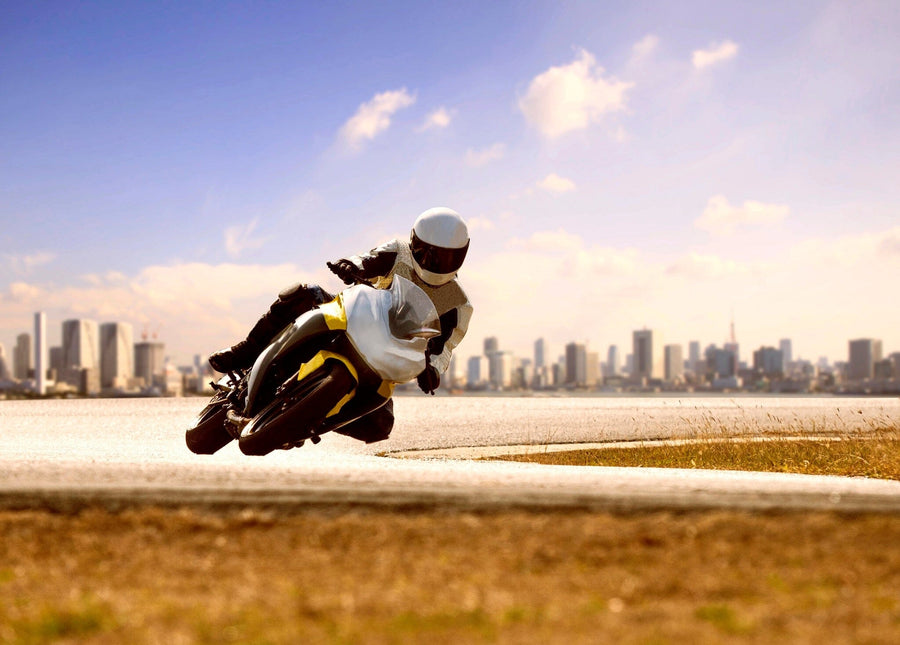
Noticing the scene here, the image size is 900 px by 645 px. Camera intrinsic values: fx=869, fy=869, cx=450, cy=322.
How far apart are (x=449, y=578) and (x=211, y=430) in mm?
4926

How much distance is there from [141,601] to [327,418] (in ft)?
11.2

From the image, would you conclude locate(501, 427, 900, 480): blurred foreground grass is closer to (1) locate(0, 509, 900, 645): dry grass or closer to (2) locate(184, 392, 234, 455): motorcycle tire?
(2) locate(184, 392, 234, 455): motorcycle tire

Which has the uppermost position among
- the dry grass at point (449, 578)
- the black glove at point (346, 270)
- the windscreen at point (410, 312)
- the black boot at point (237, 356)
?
the black glove at point (346, 270)

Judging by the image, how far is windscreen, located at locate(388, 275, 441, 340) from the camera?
6.49 metres

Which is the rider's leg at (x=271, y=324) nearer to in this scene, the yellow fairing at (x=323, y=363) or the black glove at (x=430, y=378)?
the yellow fairing at (x=323, y=363)

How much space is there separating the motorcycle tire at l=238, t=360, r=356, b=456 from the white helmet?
1.10 metres

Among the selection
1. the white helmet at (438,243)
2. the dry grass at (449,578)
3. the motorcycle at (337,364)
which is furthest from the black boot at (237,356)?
the dry grass at (449,578)

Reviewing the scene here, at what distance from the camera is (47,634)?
9.53 ft

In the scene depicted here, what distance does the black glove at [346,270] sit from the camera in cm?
690

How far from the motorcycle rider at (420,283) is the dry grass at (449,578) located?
9.68 ft

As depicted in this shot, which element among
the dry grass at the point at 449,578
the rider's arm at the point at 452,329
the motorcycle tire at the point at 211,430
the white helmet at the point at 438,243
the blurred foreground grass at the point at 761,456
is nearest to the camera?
the dry grass at the point at 449,578

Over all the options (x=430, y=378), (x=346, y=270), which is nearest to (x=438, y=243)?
(x=346, y=270)

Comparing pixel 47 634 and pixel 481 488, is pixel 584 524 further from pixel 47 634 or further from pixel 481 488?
pixel 47 634

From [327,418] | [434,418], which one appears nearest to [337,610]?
[327,418]
